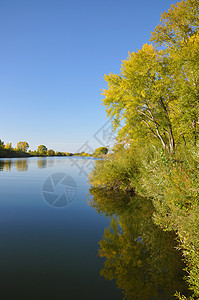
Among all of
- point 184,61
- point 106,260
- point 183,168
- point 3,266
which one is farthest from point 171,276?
point 184,61

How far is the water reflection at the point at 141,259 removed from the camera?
→ 5.14 m

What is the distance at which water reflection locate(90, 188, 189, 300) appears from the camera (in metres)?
5.14

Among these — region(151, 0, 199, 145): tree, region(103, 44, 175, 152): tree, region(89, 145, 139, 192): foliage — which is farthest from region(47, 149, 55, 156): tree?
region(151, 0, 199, 145): tree

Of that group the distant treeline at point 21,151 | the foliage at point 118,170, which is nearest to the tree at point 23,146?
the distant treeline at point 21,151

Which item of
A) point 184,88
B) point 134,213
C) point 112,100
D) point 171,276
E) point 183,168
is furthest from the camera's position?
point 112,100

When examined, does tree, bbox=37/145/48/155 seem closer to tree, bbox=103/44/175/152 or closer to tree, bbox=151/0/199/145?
tree, bbox=103/44/175/152

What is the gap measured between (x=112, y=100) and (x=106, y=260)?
57.4 feet

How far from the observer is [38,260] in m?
6.57

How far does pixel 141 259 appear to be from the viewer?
6535mm

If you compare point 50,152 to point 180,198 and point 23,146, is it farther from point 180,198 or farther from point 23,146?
point 180,198

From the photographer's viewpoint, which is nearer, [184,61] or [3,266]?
[3,266]

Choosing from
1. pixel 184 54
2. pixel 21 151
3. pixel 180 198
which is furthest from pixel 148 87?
pixel 21 151

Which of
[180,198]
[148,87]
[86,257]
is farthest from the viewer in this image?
[148,87]

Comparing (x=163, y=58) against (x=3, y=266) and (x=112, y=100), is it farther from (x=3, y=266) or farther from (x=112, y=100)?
(x=3, y=266)
